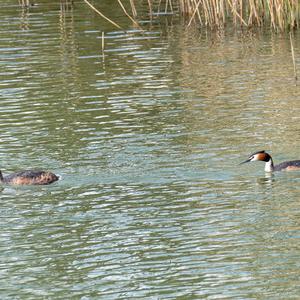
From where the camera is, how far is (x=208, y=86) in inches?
768

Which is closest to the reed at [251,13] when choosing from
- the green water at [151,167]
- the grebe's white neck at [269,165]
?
the green water at [151,167]

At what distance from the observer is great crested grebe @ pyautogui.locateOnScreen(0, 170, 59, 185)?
1349 cm

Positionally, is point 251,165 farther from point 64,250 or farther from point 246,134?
point 64,250

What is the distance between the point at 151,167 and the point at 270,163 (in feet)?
5.26

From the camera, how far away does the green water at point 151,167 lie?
1016cm

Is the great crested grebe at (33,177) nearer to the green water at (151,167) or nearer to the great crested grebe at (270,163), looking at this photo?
the green water at (151,167)

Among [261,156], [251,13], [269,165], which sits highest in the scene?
[251,13]

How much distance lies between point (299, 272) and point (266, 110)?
7381 millimetres

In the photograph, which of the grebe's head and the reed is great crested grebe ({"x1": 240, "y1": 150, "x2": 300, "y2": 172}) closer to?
the grebe's head

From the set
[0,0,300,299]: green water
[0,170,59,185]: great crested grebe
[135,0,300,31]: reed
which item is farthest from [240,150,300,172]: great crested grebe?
[135,0,300,31]: reed

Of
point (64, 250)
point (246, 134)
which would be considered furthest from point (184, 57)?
point (64, 250)

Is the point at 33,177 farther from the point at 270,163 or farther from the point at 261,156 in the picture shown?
the point at 270,163

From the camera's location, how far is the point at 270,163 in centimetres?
1388

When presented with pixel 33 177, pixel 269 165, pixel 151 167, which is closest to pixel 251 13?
pixel 269 165
